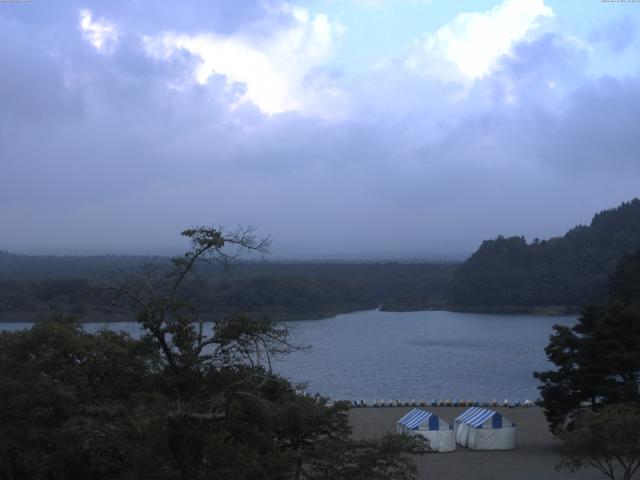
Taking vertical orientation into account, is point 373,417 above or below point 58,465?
below

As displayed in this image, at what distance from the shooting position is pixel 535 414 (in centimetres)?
1827

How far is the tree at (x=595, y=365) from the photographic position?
13391 millimetres

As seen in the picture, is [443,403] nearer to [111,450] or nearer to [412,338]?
[111,450]

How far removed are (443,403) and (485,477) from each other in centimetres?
790

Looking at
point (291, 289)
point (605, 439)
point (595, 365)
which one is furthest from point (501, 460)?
point (291, 289)

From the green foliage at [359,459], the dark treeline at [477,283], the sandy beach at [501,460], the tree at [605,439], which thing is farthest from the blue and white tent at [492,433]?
the dark treeline at [477,283]

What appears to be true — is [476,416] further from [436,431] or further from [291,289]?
[291,289]

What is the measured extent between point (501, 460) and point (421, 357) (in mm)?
20241

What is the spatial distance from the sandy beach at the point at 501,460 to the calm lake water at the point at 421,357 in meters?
2.74

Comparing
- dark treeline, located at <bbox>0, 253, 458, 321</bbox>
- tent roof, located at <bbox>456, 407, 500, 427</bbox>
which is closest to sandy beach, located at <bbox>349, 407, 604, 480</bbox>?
tent roof, located at <bbox>456, 407, 500, 427</bbox>

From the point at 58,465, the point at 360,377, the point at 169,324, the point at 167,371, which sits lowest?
the point at 360,377

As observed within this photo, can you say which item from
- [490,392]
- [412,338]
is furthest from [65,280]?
[490,392]

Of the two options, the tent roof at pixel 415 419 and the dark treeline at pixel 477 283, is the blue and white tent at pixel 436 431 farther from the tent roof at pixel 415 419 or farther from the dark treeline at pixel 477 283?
the dark treeline at pixel 477 283

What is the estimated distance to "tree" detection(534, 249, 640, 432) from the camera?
13.4 meters
